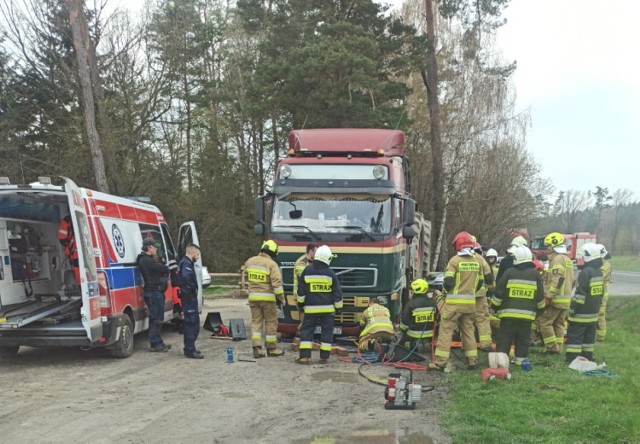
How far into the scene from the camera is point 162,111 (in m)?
23.7

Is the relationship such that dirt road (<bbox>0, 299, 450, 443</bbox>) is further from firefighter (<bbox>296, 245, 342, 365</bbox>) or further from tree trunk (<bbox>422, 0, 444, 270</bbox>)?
tree trunk (<bbox>422, 0, 444, 270</bbox>)

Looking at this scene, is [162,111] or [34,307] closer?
[34,307]

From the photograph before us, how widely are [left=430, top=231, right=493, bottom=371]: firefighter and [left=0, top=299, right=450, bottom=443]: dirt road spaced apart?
393 mm

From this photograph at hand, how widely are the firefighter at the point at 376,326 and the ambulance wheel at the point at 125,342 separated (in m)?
3.60

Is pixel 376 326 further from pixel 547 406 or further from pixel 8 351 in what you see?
pixel 8 351

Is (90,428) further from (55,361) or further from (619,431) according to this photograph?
(619,431)

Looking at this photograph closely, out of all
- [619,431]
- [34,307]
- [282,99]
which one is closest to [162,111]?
[282,99]

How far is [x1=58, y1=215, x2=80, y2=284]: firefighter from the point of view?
29.6 ft

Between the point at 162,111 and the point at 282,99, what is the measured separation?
221 inches

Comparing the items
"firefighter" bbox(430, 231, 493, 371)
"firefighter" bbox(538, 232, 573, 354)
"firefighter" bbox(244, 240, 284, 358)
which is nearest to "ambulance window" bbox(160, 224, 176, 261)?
"firefighter" bbox(244, 240, 284, 358)

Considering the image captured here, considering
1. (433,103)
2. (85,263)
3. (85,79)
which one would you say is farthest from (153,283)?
(433,103)

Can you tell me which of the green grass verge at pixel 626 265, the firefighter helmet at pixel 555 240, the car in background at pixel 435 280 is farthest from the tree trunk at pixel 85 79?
the green grass verge at pixel 626 265

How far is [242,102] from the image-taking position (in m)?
27.0

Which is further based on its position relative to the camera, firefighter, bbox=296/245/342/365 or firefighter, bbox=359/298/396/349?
firefighter, bbox=359/298/396/349
